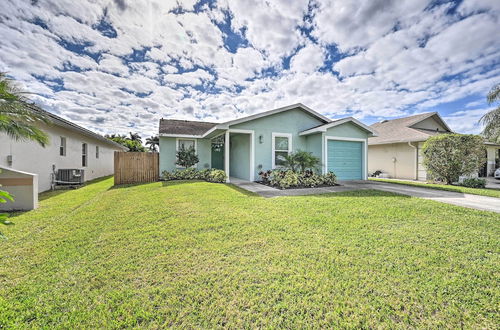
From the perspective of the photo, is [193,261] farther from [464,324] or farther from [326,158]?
[326,158]

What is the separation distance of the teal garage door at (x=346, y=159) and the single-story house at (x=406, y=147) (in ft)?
10.7

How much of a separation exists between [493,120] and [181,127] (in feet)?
67.3

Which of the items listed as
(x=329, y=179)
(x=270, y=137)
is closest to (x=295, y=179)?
(x=329, y=179)

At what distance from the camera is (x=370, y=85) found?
1334 cm

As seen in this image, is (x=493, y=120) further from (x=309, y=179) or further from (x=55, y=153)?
(x=55, y=153)

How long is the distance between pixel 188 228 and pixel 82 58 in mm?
10718

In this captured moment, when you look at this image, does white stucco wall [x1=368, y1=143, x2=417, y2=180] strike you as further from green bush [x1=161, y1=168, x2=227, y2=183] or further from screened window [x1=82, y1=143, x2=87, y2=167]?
screened window [x1=82, y1=143, x2=87, y2=167]

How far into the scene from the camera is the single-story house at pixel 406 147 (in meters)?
13.6

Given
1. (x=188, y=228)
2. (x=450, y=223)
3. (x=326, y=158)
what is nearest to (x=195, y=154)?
(x=326, y=158)

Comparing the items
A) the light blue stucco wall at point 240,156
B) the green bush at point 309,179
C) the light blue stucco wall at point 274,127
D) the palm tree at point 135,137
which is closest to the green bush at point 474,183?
the green bush at point 309,179

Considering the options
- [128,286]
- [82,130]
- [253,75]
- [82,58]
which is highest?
[253,75]

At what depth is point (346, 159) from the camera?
11.9m

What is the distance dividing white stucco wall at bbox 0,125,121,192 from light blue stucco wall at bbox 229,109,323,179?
28.5 ft

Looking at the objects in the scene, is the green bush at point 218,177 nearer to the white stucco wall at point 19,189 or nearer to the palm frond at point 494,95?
the white stucco wall at point 19,189
